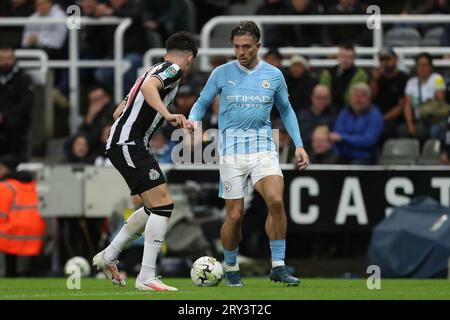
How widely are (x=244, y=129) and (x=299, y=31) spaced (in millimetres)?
7515

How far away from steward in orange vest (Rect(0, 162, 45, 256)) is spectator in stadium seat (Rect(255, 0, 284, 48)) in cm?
428

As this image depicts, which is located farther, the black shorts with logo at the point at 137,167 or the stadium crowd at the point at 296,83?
the stadium crowd at the point at 296,83

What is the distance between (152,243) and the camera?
38.0 ft

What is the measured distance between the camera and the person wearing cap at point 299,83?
18094 mm

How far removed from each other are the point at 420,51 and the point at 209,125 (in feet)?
10.3

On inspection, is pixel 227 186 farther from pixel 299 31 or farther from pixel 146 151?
pixel 299 31

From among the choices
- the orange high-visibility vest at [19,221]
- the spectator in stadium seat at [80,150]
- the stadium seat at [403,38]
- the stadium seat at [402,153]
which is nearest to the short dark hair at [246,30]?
the stadium seat at [402,153]

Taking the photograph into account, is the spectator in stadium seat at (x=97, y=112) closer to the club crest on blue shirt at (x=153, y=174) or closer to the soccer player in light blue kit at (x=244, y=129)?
the soccer player in light blue kit at (x=244, y=129)

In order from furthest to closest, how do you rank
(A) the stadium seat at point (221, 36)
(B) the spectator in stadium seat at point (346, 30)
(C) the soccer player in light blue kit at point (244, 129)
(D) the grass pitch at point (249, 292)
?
1. (A) the stadium seat at point (221, 36)
2. (B) the spectator in stadium seat at point (346, 30)
3. (C) the soccer player in light blue kit at point (244, 129)
4. (D) the grass pitch at point (249, 292)

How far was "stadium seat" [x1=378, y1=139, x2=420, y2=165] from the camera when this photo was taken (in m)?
17.3

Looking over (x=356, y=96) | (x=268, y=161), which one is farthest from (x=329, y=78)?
(x=268, y=161)

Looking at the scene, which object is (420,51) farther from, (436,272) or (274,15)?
(436,272)

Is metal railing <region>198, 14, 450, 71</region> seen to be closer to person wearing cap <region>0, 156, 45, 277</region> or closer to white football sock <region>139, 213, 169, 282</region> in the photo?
person wearing cap <region>0, 156, 45, 277</region>

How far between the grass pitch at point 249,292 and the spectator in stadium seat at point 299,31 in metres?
6.36
